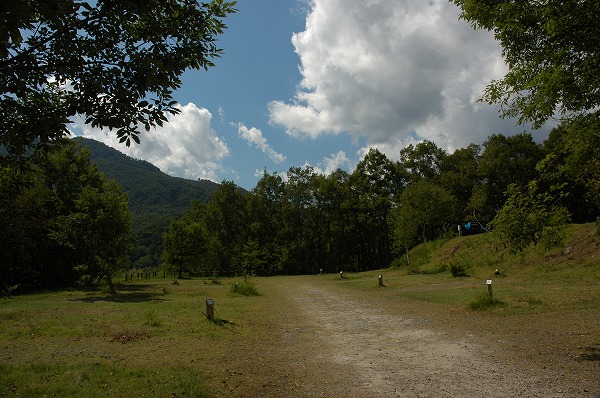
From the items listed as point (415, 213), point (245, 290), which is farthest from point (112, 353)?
point (415, 213)

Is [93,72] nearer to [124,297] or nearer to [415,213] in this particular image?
[124,297]

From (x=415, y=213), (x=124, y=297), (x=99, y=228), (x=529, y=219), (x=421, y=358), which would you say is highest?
(x=415, y=213)

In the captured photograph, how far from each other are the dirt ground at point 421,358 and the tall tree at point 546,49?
4.88 metres

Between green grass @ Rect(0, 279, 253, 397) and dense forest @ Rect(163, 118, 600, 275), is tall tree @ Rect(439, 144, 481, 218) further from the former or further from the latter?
green grass @ Rect(0, 279, 253, 397)

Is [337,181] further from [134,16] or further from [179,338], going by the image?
[134,16]

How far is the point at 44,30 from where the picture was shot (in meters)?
4.46

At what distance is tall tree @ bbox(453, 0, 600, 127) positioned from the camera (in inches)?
257

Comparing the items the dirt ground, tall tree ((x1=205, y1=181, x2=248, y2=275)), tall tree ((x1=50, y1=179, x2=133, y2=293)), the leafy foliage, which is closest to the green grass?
the dirt ground

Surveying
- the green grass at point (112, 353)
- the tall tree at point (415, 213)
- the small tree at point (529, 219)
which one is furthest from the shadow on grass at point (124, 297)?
the tall tree at point (415, 213)

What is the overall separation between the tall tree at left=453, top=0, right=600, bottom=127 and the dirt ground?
16.0 feet

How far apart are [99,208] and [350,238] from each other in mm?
48053

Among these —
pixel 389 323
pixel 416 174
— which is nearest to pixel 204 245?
pixel 416 174

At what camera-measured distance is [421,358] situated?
8680mm

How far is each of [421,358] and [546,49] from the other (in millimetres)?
6725
